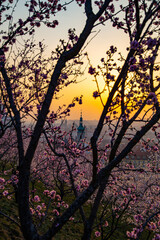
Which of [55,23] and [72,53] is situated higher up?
[55,23]

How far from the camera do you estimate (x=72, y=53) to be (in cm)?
428

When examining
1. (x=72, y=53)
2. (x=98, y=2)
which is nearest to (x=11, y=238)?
(x=72, y=53)

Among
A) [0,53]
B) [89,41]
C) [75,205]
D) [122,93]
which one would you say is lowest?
[75,205]

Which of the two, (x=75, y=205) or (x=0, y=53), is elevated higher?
(x=0, y=53)

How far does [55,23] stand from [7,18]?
1706 millimetres

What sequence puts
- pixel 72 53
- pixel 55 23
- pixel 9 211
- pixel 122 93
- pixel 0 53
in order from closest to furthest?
pixel 72 53 → pixel 122 93 → pixel 0 53 → pixel 55 23 → pixel 9 211

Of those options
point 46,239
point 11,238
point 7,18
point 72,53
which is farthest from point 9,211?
point 72,53

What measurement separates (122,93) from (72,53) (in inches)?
71.0

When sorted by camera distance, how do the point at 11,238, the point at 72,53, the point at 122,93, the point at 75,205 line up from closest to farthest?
the point at 75,205 → the point at 72,53 → the point at 122,93 → the point at 11,238

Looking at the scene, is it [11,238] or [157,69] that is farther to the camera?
[11,238]

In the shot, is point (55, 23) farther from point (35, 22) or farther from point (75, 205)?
point (75, 205)

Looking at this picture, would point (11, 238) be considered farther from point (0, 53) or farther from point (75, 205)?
point (0, 53)

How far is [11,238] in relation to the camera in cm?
1062

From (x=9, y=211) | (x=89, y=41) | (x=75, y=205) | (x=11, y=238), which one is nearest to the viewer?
(x=75, y=205)
